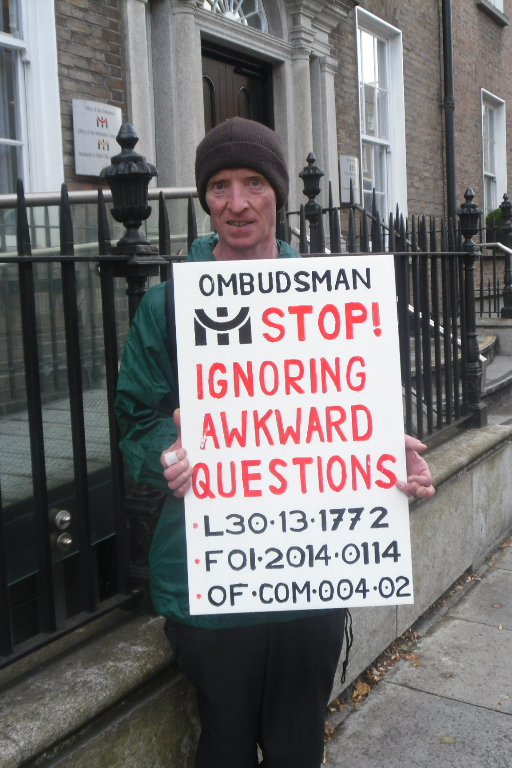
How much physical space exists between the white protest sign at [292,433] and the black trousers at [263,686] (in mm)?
100

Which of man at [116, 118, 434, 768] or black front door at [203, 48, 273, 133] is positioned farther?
black front door at [203, 48, 273, 133]

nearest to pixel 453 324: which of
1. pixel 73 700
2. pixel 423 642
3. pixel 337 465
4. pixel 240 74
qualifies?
pixel 423 642

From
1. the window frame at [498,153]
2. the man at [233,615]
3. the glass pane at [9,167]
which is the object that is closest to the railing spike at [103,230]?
the man at [233,615]

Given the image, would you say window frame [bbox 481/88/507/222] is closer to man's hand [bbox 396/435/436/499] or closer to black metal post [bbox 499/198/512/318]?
black metal post [bbox 499/198/512/318]

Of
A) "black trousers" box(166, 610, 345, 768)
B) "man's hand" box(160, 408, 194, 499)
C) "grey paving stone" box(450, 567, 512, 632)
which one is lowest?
"grey paving stone" box(450, 567, 512, 632)

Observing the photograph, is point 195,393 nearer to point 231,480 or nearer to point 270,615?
point 231,480

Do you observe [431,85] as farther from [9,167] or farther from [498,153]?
[9,167]

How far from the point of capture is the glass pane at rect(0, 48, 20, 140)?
5258 mm

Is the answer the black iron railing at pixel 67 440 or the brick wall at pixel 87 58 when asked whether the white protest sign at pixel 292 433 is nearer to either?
the black iron railing at pixel 67 440

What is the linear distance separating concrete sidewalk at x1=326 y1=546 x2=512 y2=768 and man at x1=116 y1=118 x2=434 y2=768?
89cm

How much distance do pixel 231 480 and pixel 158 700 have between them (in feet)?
2.32

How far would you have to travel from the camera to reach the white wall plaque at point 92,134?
5395mm

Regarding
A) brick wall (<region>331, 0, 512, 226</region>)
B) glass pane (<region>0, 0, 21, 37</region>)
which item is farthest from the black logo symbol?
brick wall (<region>331, 0, 512, 226</region>)

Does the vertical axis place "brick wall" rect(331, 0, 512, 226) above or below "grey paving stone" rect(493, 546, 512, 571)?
above
